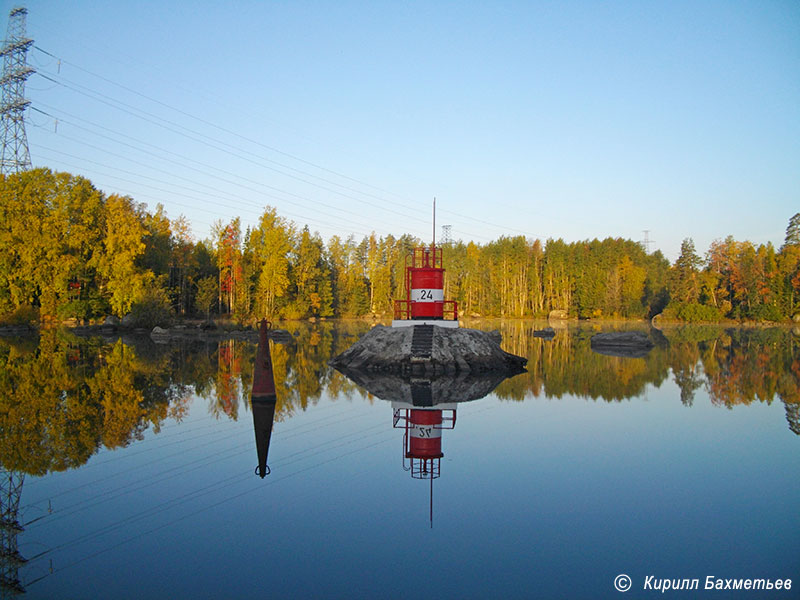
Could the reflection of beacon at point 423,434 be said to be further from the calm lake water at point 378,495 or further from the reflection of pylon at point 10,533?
the reflection of pylon at point 10,533

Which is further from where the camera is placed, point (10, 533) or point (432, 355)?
point (432, 355)

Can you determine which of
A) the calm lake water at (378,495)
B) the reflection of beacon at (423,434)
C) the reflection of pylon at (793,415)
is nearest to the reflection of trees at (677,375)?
the reflection of pylon at (793,415)

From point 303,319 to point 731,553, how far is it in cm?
7795

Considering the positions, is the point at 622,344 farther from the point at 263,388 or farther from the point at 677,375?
the point at 263,388

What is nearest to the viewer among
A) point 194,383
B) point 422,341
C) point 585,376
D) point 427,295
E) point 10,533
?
point 10,533

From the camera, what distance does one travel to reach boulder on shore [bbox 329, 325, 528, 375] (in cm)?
2388

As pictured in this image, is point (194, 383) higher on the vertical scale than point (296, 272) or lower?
lower

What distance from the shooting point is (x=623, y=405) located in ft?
52.6

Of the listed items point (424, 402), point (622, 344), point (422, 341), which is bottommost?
point (424, 402)

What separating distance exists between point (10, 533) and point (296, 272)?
74857 millimetres
